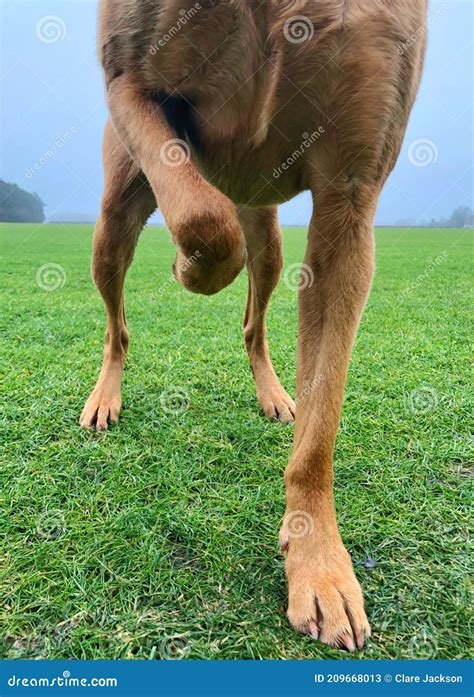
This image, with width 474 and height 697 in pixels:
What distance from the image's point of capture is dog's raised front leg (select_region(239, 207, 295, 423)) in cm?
270

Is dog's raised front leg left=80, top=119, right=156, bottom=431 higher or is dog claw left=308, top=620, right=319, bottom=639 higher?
dog's raised front leg left=80, top=119, right=156, bottom=431

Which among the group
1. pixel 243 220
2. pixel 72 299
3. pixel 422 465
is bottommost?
pixel 422 465

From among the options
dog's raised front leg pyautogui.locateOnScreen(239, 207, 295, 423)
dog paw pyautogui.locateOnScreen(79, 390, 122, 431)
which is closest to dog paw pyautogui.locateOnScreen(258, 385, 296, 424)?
dog's raised front leg pyautogui.locateOnScreen(239, 207, 295, 423)

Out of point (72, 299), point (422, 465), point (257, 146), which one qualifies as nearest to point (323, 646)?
point (422, 465)

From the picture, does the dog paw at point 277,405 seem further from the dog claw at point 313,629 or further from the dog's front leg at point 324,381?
the dog claw at point 313,629

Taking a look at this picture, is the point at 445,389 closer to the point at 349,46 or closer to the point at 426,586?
the point at 426,586

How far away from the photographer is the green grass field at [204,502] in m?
1.34

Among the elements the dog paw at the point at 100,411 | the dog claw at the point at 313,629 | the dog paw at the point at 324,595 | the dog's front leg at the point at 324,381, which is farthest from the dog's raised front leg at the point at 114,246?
the dog claw at the point at 313,629

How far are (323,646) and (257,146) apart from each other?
1.37 m

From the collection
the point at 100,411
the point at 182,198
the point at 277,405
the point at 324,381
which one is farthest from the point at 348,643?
the point at 100,411

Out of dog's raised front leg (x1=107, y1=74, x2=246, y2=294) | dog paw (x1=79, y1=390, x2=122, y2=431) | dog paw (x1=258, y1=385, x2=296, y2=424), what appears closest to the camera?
dog's raised front leg (x1=107, y1=74, x2=246, y2=294)

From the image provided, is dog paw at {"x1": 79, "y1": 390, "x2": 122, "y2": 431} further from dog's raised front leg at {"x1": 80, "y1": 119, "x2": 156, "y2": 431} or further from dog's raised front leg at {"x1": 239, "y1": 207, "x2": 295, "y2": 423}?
dog's raised front leg at {"x1": 239, "y1": 207, "x2": 295, "y2": 423}

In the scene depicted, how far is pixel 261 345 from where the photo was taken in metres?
2.93

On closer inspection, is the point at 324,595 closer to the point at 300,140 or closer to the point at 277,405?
the point at 300,140
